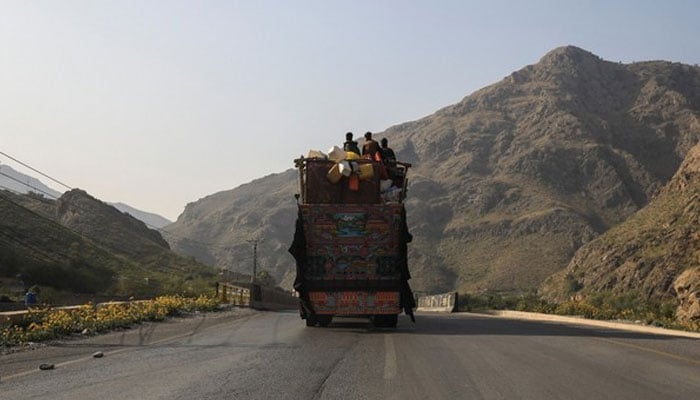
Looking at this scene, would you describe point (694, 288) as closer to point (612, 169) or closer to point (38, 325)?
point (38, 325)

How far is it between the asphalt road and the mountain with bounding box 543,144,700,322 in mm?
28775

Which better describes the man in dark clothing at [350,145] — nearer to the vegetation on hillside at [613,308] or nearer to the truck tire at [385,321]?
the truck tire at [385,321]

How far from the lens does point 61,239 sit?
5406 centimetres

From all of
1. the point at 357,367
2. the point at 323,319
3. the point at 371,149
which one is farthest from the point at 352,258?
the point at 357,367

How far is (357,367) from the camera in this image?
1018 cm

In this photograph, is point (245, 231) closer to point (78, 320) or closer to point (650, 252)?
point (650, 252)

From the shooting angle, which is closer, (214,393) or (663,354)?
(214,393)

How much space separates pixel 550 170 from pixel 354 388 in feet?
373

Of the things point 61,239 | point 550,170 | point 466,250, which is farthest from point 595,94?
point 61,239

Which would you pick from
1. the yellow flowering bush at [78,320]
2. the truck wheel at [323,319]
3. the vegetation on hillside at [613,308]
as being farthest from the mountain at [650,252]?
the yellow flowering bush at [78,320]

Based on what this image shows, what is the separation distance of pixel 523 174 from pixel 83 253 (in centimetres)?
8297

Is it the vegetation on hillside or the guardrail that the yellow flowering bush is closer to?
the guardrail

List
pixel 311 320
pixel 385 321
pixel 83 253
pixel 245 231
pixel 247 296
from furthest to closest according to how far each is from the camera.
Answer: pixel 245 231 < pixel 83 253 < pixel 247 296 < pixel 311 320 < pixel 385 321

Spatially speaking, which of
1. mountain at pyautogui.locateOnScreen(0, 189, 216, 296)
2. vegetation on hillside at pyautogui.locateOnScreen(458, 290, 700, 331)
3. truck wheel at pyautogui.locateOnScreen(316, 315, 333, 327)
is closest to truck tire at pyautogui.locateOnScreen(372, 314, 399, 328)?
truck wheel at pyautogui.locateOnScreen(316, 315, 333, 327)
